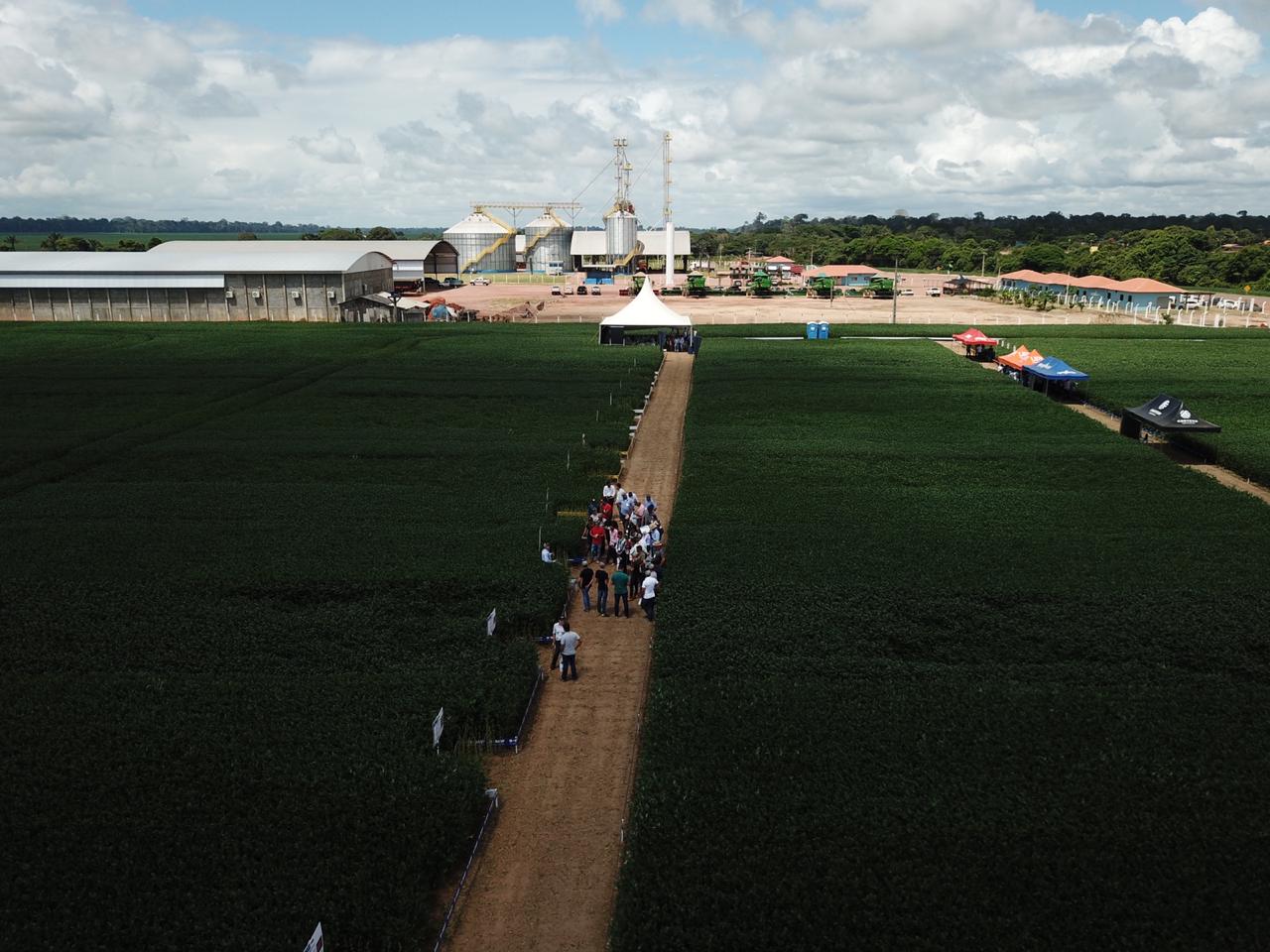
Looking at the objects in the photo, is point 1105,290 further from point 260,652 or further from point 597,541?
point 260,652

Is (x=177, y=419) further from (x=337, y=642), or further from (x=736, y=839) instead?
(x=736, y=839)

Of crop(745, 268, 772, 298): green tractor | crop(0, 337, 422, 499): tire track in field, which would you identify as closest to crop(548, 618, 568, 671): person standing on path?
crop(0, 337, 422, 499): tire track in field

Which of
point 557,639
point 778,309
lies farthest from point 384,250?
point 557,639

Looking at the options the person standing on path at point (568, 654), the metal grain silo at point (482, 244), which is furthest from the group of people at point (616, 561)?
the metal grain silo at point (482, 244)

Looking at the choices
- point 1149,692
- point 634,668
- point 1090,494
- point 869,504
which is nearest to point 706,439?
point 869,504

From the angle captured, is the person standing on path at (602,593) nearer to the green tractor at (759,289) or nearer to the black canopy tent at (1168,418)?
the black canopy tent at (1168,418)

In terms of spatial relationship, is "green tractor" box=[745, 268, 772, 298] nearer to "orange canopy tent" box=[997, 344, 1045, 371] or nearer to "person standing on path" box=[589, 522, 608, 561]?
"orange canopy tent" box=[997, 344, 1045, 371]
